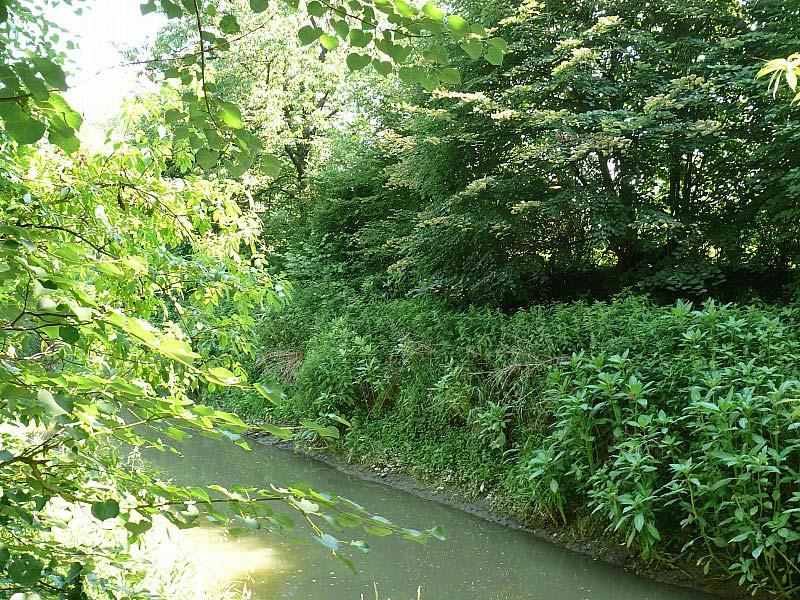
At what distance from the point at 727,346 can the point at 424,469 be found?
3235 millimetres

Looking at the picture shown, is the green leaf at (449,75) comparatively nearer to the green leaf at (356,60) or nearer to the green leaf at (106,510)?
the green leaf at (356,60)

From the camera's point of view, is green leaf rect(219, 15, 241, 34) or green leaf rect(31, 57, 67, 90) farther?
green leaf rect(219, 15, 241, 34)

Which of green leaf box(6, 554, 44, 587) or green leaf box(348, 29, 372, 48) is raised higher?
green leaf box(348, 29, 372, 48)

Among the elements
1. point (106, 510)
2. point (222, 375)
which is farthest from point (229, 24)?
point (106, 510)

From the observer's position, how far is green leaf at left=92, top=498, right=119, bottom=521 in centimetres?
102

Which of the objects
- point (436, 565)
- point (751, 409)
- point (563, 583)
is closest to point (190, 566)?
point (436, 565)

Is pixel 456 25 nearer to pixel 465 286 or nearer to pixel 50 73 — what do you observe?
pixel 50 73

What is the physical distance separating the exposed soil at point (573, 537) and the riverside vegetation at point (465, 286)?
11cm

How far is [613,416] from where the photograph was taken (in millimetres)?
5199

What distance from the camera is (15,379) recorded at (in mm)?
987

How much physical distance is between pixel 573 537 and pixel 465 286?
342 cm

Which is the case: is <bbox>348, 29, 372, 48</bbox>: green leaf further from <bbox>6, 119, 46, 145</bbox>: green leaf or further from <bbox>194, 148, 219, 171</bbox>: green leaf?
<bbox>6, 119, 46, 145</bbox>: green leaf

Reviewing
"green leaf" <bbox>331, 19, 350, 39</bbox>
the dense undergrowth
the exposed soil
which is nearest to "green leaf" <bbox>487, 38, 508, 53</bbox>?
"green leaf" <bbox>331, 19, 350, 39</bbox>

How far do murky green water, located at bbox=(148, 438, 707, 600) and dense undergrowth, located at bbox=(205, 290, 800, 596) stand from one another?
11.4 inches
